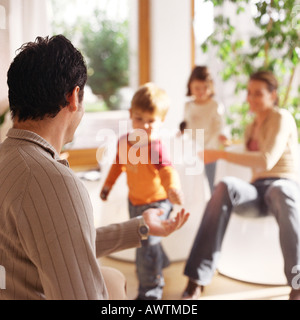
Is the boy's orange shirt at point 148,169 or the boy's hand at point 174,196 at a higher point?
the boy's orange shirt at point 148,169

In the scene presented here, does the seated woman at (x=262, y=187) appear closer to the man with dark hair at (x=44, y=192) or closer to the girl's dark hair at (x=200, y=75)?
the girl's dark hair at (x=200, y=75)

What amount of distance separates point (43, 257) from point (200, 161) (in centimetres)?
89

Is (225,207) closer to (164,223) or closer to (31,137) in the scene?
(164,223)

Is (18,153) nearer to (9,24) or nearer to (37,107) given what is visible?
(37,107)

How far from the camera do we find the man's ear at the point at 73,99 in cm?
74

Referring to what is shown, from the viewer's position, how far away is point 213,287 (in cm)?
133

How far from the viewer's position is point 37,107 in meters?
0.72

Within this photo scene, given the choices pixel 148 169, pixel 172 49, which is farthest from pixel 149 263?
pixel 172 49

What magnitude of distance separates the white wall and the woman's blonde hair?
0.17 meters

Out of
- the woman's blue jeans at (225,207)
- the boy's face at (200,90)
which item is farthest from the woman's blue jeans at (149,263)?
the boy's face at (200,90)

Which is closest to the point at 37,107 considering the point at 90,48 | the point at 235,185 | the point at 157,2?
the point at 235,185

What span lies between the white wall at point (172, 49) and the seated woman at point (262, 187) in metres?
0.26

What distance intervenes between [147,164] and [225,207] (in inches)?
17.7

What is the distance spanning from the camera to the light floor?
1.17 m
